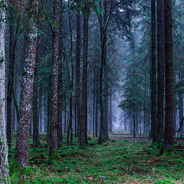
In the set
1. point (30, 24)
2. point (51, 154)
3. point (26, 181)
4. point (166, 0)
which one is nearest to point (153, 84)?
point (166, 0)

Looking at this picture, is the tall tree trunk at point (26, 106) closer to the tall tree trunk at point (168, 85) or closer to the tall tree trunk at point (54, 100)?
the tall tree trunk at point (54, 100)

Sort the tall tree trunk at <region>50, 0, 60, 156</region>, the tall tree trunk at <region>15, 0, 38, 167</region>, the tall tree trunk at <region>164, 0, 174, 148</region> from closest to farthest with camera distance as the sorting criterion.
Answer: the tall tree trunk at <region>15, 0, 38, 167</region> → the tall tree trunk at <region>50, 0, 60, 156</region> → the tall tree trunk at <region>164, 0, 174, 148</region>

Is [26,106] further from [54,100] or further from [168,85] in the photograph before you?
[168,85]

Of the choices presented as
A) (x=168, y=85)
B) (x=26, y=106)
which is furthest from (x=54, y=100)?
(x=168, y=85)

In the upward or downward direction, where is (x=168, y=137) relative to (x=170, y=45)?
downward

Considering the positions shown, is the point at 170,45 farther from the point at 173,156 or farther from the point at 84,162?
the point at 84,162

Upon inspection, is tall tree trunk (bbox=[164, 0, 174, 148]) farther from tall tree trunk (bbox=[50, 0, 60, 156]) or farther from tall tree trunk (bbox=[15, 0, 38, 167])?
tall tree trunk (bbox=[15, 0, 38, 167])

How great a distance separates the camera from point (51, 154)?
8.81 meters

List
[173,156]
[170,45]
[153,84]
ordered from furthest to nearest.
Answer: [153,84], [170,45], [173,156]

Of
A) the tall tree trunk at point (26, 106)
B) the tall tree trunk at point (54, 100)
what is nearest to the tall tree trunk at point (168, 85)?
the tall tree trunk at point (54, 100)

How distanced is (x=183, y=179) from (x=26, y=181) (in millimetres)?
4451

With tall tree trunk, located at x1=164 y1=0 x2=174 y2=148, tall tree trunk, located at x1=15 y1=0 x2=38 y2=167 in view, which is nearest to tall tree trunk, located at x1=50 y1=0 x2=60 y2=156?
tall tree trunk, located at x1=15 y1=0 x2=38 y2=167

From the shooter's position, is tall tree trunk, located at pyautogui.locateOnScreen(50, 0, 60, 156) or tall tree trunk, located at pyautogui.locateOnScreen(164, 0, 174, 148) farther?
tall tree trunk, located at pyautogui.locateOnScreen(164, 0, 174, 148)

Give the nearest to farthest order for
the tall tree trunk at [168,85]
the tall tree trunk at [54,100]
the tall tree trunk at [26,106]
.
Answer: the tall tree trunk at [26,106] → the tall tree trunk at [54,100] → the tall tree trunk at [168,85]
